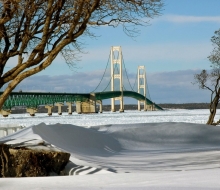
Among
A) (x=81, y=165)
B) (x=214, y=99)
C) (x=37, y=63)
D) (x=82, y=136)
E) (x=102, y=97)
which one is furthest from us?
(x=102, y=97)

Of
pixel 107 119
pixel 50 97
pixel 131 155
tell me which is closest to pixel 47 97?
pixel 50 97

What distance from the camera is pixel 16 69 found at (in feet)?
31.1

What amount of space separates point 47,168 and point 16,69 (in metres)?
1.72

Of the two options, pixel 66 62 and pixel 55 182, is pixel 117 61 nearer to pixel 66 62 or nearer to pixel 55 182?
pixel 66 62

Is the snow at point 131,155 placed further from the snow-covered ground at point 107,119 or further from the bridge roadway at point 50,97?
the bridge roadway at point 50,97

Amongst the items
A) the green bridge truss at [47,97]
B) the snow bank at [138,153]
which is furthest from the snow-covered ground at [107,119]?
the snow bank at [138,153]

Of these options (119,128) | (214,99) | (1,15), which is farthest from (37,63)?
(214,99)

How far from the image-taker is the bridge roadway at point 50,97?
5197 centimetres

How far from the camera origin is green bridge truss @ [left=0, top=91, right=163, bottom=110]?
170ft

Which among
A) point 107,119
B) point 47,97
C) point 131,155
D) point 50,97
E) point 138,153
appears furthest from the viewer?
point 50,97

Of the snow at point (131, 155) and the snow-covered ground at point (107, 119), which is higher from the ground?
the snow at point (131, 155)

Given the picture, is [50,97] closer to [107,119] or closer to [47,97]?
[47,97]

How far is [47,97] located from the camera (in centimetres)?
5728

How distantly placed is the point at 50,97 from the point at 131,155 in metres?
43.8
